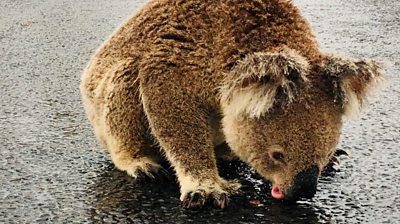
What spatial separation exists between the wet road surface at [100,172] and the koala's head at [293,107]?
228 millimetres

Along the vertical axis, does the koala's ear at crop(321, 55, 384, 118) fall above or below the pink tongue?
above

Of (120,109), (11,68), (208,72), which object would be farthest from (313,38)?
(11,68)

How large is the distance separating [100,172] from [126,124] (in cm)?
32

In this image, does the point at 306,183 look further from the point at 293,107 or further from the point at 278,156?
the point at 293,107

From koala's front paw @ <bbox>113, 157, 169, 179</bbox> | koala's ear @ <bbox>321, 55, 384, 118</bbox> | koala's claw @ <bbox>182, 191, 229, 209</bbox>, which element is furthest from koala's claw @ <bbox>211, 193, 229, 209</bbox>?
koala's ear @ <bbox>321, 55, 384, 118</bbox>

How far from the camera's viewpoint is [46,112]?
202 inches

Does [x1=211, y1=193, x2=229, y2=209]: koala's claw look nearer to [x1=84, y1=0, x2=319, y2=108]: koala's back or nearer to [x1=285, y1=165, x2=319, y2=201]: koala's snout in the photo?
[x1=285, y1=165, x2=319, y2=201]: koala's snout

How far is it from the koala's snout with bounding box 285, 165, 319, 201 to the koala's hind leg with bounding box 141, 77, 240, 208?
41cm

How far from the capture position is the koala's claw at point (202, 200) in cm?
337

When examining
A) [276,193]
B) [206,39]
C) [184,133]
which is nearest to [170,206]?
[184,133]

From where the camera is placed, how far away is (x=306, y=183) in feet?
10.4

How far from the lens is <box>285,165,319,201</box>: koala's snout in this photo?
3176 millimetres

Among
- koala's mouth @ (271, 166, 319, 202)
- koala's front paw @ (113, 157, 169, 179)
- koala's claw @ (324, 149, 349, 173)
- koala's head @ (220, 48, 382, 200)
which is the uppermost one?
koala's head @ (220, 48, 382, 200)

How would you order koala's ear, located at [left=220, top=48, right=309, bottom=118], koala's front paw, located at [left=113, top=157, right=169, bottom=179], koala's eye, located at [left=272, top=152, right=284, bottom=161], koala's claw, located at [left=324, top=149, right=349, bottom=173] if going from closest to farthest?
koala's ear, located at [left=220, top=48, right=309, bottom=118] < koala's eye, located at [left=272, top=152, right=284, bottom=161] < koala's front paw, located at [left=113, top=157, right=169, bottom=179] < koala's claw, located at [left=324, top=149, right=349, bottom=173]
